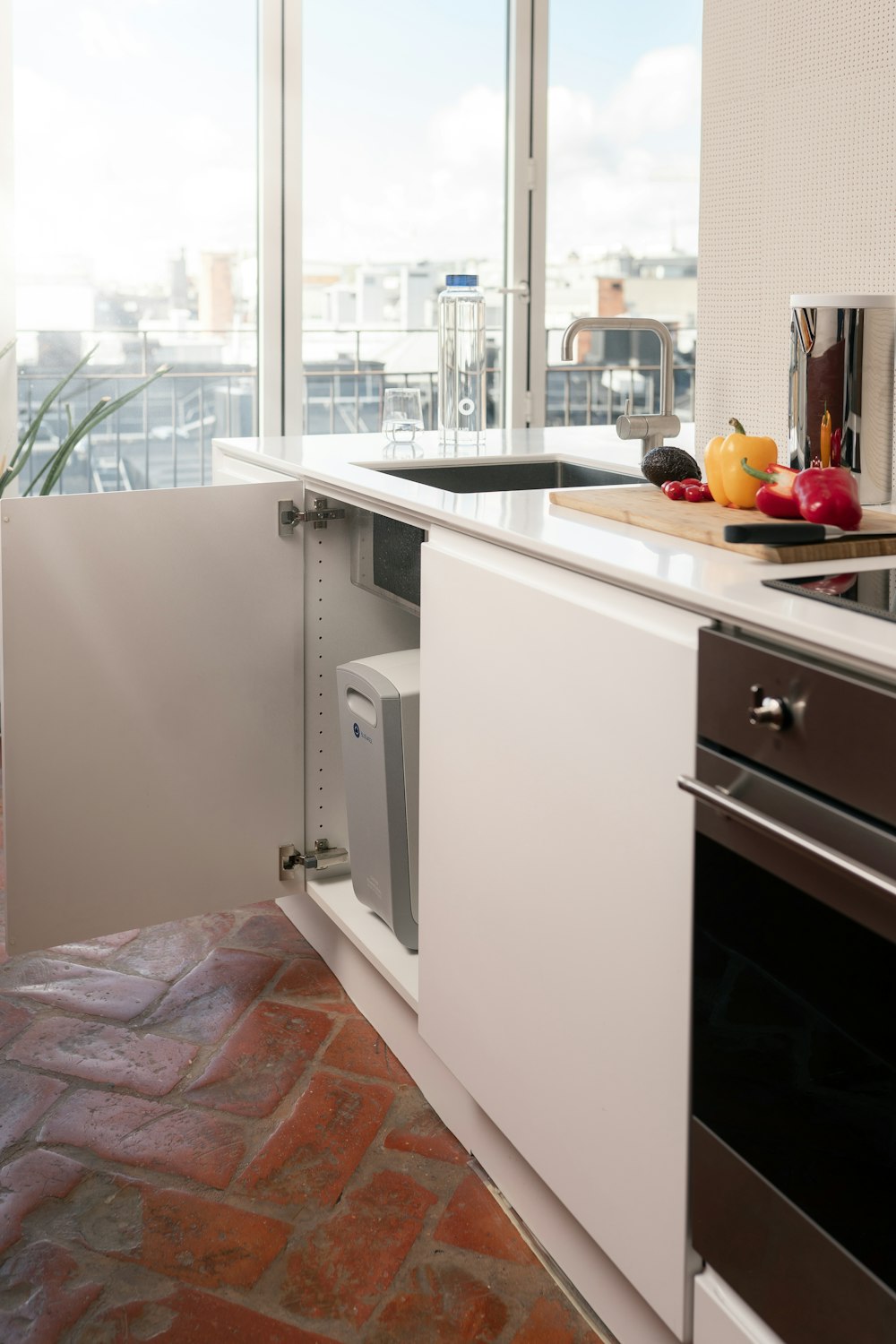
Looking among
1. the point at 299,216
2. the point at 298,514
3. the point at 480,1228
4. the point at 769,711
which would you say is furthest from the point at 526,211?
the point at 769,711

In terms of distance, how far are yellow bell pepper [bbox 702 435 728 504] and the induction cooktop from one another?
379mm

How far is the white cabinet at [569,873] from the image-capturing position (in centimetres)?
122

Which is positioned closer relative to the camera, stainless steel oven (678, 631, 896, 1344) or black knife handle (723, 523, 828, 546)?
stainless steel oven (678, 631, 896, 1344)

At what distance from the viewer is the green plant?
337cm

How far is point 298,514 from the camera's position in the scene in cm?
216

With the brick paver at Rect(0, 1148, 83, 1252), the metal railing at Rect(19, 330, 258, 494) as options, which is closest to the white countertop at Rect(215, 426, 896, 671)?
the brick paver at Rect(0, 1148, 83, 1252)

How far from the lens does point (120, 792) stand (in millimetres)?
2070

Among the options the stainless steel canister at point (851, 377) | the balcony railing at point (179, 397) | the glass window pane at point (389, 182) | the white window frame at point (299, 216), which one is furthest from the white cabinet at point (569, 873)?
the glass window pane at point (389, 182)

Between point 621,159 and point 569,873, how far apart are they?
3.62 meters

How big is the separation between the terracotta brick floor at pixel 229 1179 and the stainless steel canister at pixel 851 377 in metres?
1.09

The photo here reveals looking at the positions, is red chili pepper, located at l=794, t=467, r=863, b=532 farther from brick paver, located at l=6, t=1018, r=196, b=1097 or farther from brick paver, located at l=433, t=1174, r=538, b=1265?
brick paver, located at l=6, t=1018, r=196, b=1097

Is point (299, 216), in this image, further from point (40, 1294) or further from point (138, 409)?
point (40, 1294)

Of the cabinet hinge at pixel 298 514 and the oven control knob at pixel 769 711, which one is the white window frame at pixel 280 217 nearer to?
the cabinet hinge at pixel 298 514

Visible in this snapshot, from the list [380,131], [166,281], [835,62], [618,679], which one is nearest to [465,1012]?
[618,679]
